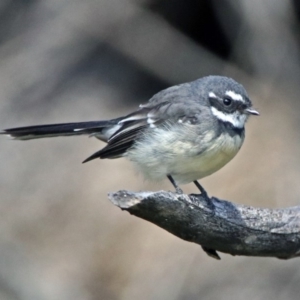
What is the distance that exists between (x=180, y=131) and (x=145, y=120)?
0.40 metres

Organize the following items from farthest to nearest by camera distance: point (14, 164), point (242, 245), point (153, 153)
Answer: point (14, 164), point (153, 153), point (242, 245)

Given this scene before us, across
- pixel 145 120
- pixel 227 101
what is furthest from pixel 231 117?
pixel 145 120

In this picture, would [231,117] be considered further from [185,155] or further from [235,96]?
[185,155]

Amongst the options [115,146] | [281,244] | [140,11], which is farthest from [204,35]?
[281,244]

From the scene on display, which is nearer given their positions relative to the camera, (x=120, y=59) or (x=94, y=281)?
(x=94, y=281)

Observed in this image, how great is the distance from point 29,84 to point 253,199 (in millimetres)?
3150

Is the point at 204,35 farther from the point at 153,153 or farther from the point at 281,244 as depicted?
the point at 281,244

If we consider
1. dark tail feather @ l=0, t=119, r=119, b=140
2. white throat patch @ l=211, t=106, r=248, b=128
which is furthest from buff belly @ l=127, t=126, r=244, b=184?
dark tail feather @ l=0, t=119, r=119, b=140

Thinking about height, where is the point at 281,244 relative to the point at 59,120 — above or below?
above

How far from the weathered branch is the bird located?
1.06ft

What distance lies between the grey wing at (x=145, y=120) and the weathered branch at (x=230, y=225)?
0.68 meters

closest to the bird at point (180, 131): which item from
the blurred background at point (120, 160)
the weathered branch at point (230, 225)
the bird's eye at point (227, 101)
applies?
the bird's eye at point (227, 101)

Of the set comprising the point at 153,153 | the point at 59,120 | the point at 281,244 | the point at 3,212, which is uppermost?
the point at 153,153

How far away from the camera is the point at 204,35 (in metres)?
9.41
